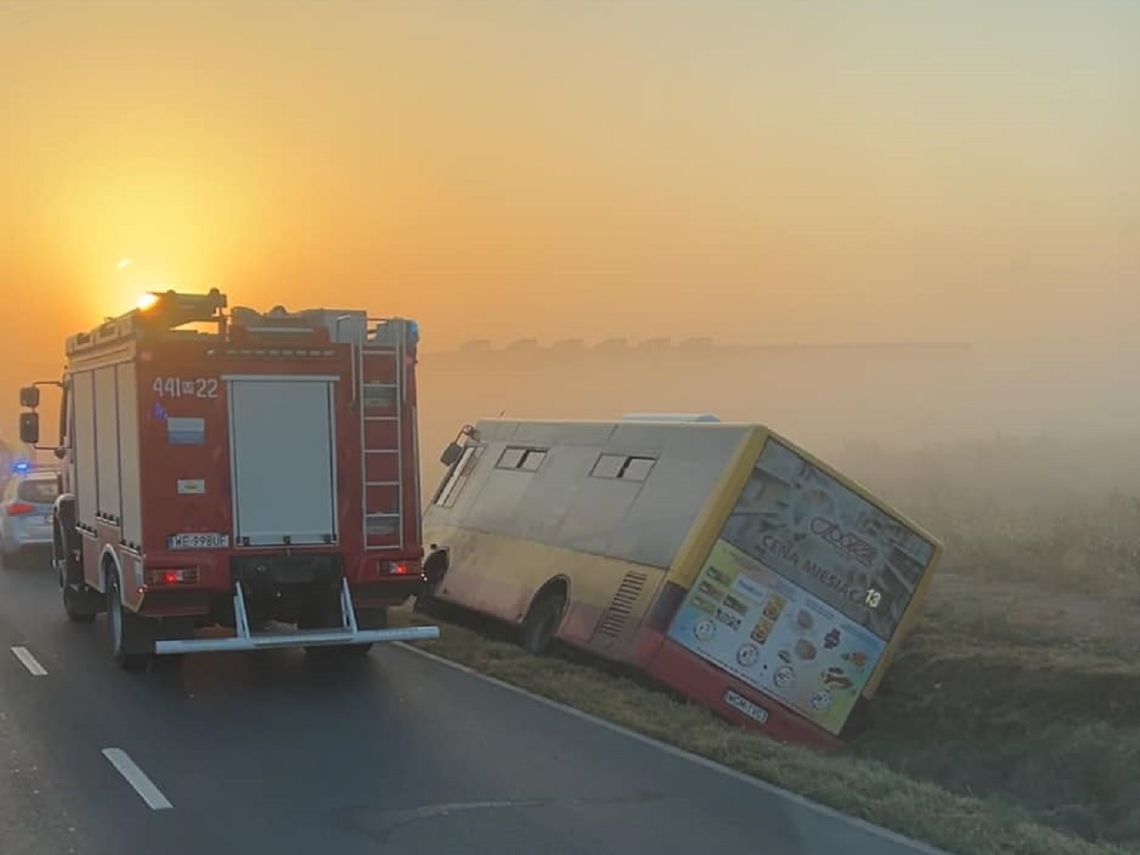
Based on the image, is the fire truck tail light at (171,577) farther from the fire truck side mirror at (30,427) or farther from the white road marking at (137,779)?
the fire truck side mirror at (30,427)

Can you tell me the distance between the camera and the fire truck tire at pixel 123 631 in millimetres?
12133

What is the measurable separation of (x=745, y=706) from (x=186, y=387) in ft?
18.6

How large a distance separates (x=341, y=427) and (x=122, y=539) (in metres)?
2.27

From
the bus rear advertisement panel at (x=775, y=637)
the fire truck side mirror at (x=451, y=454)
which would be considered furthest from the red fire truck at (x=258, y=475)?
the fire truck side mirror at (x=451, y=454)

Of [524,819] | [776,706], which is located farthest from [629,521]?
[524,819]

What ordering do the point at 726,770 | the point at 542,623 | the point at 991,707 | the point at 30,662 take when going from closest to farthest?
the point at 726,770
the point at 991,707
the point at 30,662
the point at 542,623

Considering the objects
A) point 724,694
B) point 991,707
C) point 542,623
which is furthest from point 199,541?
point 991,707

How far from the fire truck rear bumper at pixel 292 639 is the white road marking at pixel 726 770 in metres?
0.87

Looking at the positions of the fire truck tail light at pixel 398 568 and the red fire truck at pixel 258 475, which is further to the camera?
the fire truck tail light at pixel 398 568

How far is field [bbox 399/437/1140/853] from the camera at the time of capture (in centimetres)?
834

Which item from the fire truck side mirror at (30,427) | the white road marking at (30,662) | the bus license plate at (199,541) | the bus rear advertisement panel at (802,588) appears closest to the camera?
the bus license plate at (199,541)

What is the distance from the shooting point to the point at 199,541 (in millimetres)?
11570

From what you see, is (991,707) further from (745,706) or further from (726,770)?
(726,770)

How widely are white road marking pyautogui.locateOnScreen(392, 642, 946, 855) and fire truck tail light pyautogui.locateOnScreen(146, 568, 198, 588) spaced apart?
2641 millimetres
